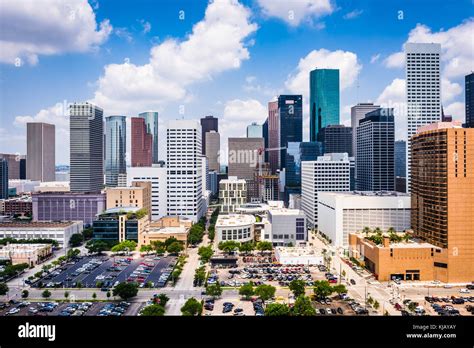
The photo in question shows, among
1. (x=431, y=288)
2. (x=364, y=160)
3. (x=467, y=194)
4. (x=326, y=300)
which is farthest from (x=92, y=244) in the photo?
(x=364, y=160)

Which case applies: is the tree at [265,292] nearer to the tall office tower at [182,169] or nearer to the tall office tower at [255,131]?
the tall office tower at [182,169]

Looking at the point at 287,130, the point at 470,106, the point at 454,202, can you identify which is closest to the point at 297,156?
the point at 287,130

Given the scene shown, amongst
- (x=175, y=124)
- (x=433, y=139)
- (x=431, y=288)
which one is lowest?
(x=431, y=288)

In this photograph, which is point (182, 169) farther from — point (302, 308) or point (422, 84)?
point (422, 84)

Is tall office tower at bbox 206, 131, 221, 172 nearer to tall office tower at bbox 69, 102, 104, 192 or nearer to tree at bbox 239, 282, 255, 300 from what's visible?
tall office tower at bbox 69, 102, 104, 192

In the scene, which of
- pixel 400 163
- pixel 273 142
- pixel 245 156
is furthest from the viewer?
pixel 245 156
